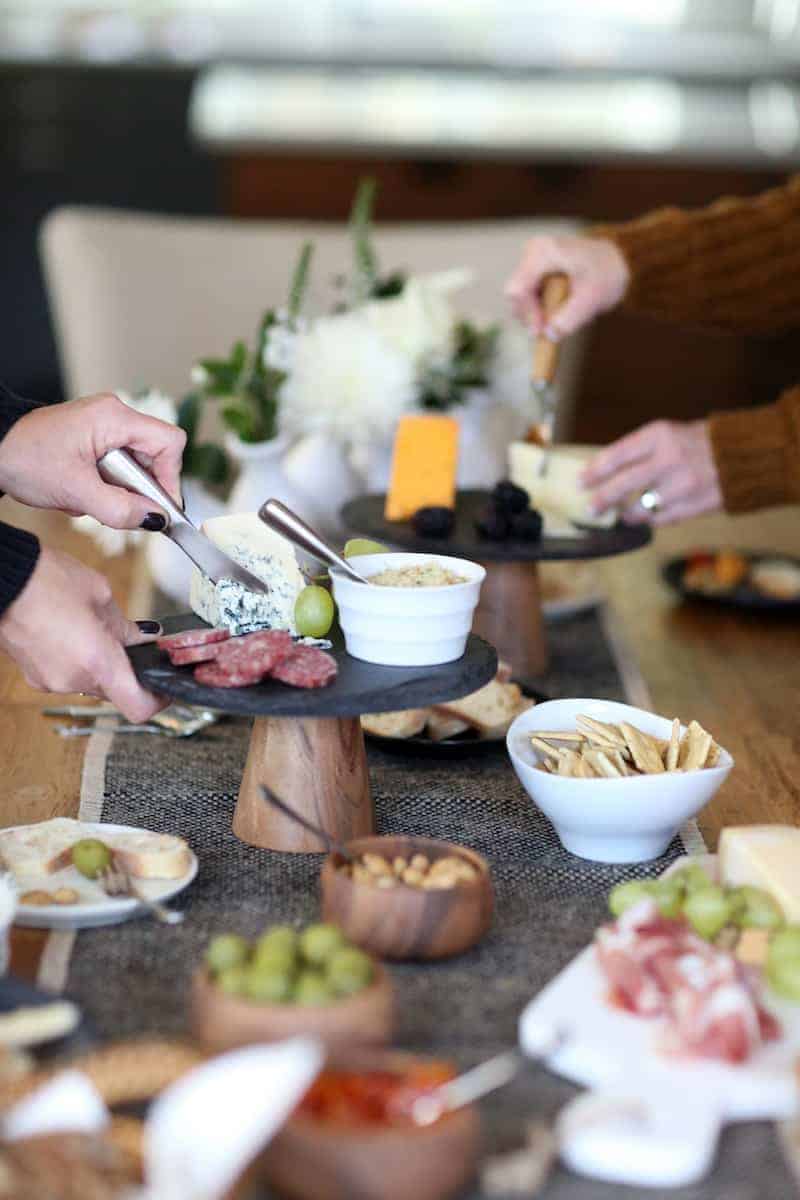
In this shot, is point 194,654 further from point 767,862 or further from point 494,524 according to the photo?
point 494,524

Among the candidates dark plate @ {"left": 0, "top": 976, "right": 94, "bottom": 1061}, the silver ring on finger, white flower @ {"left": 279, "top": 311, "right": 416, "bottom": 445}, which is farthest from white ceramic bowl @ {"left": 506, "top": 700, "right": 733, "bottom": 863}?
white flower @ {"left": 279, "top": 311, "right": 416, "bottom": 445}

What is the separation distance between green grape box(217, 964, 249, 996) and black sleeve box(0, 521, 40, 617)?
405 millimetres

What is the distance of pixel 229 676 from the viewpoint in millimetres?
1174

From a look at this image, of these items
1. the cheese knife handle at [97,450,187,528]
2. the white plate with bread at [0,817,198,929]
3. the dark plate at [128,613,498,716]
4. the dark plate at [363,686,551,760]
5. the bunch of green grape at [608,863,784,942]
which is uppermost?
the cheese knife handle at [97,450,187,528]

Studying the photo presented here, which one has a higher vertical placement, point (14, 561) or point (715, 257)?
point (715, 257)

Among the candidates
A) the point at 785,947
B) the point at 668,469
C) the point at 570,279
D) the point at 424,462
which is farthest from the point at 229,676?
the point at 570,279

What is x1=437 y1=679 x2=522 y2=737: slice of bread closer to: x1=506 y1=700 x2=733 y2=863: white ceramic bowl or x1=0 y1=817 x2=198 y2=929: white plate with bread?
x1=506 y1=700 x2=733 y2=863: white ceramic bowl

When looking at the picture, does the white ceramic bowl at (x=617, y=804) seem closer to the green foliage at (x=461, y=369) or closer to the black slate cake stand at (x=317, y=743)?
the black slate cake stand at (x=317, y=743)

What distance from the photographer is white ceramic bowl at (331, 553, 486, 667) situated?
1.21m

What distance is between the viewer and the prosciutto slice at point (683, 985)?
88 cm

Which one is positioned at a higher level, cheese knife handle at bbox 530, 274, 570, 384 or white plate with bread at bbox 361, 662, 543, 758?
cheese knife handle at bbox 530, 274, 570, 384

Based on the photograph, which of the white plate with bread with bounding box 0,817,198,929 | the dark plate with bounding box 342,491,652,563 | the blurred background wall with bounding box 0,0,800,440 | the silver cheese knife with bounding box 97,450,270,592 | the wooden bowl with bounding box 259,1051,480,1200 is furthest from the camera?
the blurred background wall with bounding box 0,0,800,440

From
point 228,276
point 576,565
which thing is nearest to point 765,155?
point 228,276

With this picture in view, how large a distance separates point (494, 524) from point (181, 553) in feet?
1.44
